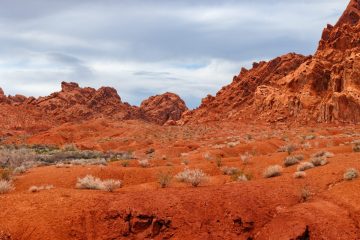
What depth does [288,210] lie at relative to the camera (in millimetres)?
11578

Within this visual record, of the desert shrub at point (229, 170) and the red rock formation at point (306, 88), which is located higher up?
the red rock formation at point (306, 88)

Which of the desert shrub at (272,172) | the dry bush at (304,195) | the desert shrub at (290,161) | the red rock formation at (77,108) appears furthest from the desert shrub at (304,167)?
the red rock formation at (77,108)

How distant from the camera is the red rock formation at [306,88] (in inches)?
2274

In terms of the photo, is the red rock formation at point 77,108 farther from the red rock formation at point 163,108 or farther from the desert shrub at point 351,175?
the desert shrub at point 351,175

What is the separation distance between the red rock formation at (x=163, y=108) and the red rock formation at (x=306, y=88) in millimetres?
27817

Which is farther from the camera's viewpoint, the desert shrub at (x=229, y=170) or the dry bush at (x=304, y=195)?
the desert shrub at (x=229, y=170)

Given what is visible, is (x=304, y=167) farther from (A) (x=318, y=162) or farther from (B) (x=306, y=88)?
(B) (x=306, y=88)

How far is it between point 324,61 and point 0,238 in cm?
6469

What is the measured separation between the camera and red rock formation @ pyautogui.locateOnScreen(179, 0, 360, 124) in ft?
189

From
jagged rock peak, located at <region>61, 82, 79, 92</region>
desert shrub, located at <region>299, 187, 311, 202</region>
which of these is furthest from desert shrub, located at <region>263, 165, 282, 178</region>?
jagged rock peak, located at <region>61, 82, 79, 92</region>

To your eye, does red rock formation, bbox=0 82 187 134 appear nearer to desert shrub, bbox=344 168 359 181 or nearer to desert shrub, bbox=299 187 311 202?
desert shrub, bbox=344 168 359 181

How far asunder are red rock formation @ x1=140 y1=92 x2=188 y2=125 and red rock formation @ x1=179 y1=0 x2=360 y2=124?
2782 cm

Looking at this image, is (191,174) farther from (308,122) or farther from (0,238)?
(308,122)

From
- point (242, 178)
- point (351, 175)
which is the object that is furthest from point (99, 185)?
point (351, 175)
